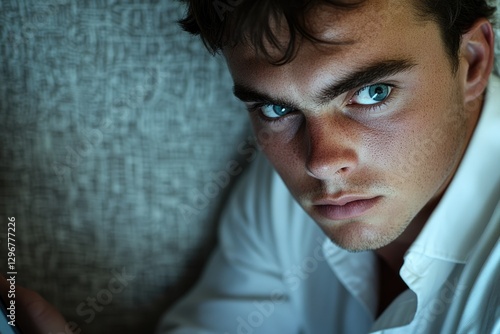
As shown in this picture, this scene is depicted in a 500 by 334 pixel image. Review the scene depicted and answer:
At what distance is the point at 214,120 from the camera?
107 centimetres

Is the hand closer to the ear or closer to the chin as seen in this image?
the chin

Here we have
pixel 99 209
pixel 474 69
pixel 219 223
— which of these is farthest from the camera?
pixel 219 223

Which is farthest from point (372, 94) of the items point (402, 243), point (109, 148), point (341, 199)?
point (109, 148)

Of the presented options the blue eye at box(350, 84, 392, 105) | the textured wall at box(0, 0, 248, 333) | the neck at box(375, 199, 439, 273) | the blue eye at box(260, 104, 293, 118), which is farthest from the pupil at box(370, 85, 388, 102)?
the textured wall at box(0, 0, 248, 333)

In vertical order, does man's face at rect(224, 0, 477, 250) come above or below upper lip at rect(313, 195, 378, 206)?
above

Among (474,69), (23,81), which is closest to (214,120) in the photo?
(23,81)

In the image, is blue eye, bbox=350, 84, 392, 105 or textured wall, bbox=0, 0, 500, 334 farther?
textured wall, bbox=0, 0, 500, 334

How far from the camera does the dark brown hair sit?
2.31 ft

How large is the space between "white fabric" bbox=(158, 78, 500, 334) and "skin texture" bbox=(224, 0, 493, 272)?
0.17 ft

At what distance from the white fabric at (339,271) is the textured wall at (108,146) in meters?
0.07

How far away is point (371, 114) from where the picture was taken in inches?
30.6

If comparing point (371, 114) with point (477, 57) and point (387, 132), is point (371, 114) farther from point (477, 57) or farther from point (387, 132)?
point (477, 57)

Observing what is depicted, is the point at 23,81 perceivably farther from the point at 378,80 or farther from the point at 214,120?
the point at 378,80

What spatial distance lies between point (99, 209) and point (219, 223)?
0.70ft
